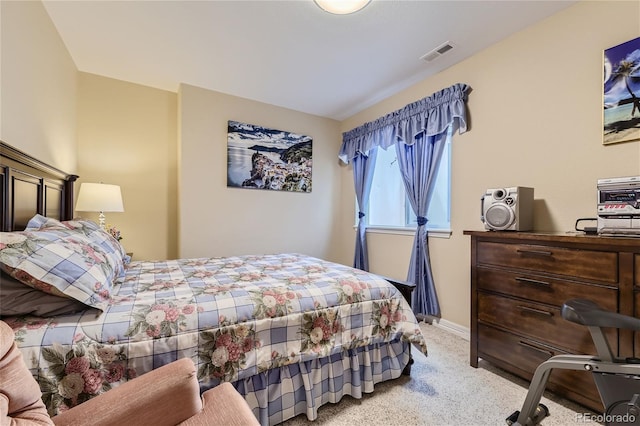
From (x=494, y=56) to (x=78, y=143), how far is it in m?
4.13

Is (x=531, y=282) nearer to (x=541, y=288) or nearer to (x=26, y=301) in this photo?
(x=541, y=288)

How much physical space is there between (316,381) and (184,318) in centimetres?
80

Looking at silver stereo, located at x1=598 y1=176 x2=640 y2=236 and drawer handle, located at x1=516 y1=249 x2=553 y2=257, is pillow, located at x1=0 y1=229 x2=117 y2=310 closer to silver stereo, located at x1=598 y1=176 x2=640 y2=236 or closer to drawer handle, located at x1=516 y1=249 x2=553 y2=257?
drawer handle, located at x1=516 y1=249 x2=553 y2=257

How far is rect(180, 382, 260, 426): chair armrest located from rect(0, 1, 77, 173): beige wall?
1.77 meters

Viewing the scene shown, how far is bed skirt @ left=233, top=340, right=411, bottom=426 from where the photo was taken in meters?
1.38

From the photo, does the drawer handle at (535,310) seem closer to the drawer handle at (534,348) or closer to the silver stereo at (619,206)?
the drawer handle at (534,348)

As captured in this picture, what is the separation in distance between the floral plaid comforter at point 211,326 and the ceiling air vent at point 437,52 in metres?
2.06

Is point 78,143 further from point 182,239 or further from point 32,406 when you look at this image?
point 32,406

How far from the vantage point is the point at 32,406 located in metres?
0.75

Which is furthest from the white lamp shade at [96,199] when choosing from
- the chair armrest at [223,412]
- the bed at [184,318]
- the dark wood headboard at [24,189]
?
the chair armrest at [223,412]

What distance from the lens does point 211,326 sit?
49.2 inches

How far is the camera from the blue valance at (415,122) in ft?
8.50

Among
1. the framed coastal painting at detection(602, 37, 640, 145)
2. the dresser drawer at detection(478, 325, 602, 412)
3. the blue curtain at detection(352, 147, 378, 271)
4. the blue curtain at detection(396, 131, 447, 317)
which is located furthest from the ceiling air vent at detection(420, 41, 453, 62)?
the dresser drawer at detection(478, 325, 602, 412)

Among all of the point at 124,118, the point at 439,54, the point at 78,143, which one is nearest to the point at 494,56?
the point at 439,54
